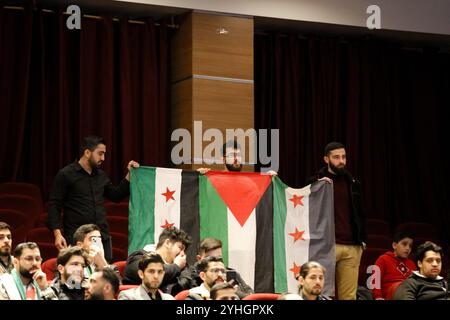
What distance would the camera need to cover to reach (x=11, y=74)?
8.95 m

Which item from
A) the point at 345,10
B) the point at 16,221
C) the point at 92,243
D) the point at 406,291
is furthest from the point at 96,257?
the point at 345,10

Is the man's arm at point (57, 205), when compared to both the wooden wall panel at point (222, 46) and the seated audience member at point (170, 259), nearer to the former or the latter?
the seated audience member at point (170, 259)

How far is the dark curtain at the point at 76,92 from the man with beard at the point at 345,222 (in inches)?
107

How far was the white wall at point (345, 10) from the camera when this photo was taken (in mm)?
→ 9227

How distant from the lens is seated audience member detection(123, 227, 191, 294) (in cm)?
594

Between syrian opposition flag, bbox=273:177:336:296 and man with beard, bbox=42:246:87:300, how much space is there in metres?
1.95

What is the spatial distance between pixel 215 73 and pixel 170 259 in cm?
342

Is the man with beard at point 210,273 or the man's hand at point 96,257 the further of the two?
the man's hand at point 96,257

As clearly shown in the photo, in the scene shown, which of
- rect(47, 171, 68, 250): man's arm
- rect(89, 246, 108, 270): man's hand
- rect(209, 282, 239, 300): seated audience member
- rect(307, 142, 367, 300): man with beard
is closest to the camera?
rect(209, 282, 239, 300): seated audience member

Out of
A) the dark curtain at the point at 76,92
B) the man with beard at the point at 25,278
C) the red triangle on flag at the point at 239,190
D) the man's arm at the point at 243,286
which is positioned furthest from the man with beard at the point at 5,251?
the dark curtain at the point at 76,92

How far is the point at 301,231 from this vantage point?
705cm

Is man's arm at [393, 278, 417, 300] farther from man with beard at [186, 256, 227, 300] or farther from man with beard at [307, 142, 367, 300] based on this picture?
man with beard at [186, 256, 227, 300]

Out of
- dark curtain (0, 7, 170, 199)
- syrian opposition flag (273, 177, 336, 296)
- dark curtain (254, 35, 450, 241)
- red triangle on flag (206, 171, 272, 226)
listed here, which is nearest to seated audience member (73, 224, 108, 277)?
red triangle on flag (206, 171, 272, 226)

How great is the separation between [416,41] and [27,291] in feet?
21.8
